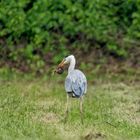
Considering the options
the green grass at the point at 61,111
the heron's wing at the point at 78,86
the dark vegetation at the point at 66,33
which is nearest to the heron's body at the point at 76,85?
the heron's wing at the point at 78,86

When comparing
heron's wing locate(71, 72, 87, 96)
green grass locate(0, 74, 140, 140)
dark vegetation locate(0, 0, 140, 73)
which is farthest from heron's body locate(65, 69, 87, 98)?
dark vegetation locate(0, 0, 140, 73)

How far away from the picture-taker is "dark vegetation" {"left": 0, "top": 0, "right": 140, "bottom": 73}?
44.4 feet

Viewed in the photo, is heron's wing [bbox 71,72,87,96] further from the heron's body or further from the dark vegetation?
the dark vegetation

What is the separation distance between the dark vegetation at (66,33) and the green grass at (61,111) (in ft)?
3.39

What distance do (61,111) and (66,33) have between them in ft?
13.6

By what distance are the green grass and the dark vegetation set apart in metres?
1.03

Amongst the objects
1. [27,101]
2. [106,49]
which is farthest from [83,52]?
[27,101]

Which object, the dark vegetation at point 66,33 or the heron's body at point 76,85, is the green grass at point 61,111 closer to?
the heron's body at point 76,85

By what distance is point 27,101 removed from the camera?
34.5ft

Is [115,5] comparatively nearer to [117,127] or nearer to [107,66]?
[107,66]

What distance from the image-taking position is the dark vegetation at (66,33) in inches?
533

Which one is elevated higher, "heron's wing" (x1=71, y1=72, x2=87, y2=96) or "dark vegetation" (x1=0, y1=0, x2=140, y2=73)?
"dark vegetation" (x1=0, y1=0, x2=140, y2=73)

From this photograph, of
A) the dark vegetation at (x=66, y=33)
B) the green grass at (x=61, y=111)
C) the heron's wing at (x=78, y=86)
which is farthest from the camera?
the dark vegetation at (x=66, y=33)

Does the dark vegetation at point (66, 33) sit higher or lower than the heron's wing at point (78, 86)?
higher
